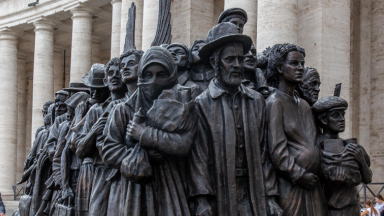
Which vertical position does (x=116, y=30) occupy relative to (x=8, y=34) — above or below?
below

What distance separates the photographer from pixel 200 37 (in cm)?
1487

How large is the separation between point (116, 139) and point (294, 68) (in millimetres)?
1662

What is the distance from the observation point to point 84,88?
6.43 meters

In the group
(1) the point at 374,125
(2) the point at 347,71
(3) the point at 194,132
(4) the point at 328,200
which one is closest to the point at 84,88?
(3) the point at 194,132

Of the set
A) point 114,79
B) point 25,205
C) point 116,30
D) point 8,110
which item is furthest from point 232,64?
point 8,110

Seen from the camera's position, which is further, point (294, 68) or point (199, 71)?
point (199, 71)

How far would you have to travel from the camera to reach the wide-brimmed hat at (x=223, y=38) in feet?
11.5

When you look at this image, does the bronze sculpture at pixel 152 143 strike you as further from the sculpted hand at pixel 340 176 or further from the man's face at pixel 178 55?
the sculpted hand at pixel 340 176

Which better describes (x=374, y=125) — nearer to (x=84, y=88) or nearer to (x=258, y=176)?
(x=84, y=88)

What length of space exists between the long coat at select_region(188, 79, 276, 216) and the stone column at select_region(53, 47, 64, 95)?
24.3 metres

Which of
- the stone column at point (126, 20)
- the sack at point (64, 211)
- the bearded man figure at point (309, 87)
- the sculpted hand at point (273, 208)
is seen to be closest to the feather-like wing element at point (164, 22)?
the bearded man figure at point (309, 87)

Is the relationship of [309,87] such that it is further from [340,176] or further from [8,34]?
[8,34]

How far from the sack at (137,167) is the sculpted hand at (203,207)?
427 millimetres

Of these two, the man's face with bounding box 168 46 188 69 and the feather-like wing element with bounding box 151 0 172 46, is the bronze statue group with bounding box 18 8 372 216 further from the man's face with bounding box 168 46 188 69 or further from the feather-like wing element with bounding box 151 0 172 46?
the feather-like wing element with bounding box 151 0 172 46
